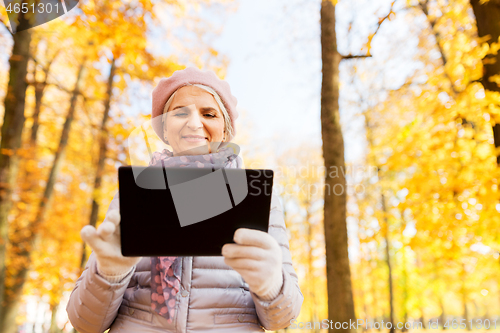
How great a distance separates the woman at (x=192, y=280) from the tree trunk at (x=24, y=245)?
4.50m

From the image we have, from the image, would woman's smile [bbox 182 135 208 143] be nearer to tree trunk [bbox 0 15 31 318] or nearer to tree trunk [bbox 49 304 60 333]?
Result: tree trunk [bbox 0 15 31 318]

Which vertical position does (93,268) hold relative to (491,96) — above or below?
below

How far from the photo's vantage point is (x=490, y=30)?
3.43 metres

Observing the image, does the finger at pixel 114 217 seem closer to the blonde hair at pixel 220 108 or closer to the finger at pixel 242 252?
the finger at pixel 242 252

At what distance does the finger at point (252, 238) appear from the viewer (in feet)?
3.40

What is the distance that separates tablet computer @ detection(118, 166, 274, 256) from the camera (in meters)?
1.03

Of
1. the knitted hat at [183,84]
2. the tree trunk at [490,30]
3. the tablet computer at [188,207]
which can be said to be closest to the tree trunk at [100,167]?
the knitted hat at [183,84]

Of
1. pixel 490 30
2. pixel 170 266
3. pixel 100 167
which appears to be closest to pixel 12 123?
pixel 100 167

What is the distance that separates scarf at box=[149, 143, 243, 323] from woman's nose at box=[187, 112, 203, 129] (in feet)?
0.54

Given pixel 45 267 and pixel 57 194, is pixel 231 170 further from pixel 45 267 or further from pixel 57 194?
pixel 57 194

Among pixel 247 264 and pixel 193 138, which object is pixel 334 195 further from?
pixel 247 264

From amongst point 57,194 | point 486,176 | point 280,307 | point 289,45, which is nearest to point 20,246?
point 57,194

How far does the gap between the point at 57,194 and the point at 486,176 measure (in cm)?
1210

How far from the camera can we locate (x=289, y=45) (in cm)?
663
